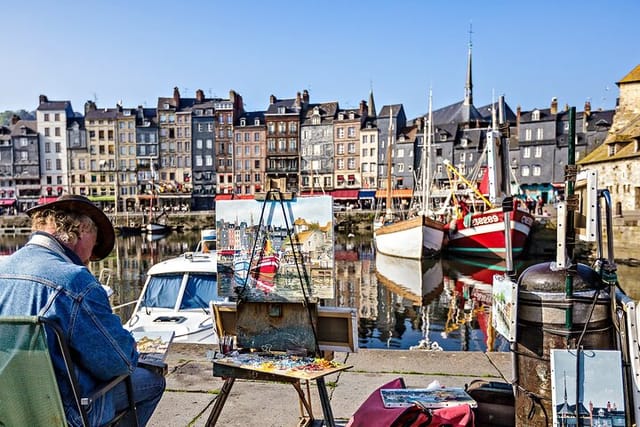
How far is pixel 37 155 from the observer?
234 ft

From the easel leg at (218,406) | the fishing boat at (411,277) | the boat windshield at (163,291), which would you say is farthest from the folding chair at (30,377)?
the fishing boat at (411,277)

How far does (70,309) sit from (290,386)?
3.12 m

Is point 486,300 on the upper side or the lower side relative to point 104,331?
lower

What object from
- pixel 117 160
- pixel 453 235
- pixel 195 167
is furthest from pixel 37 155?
pixel 453 235

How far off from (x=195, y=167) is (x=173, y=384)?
67.9m

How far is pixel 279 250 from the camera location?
12.7ft

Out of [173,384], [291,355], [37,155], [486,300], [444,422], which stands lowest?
[486,300]

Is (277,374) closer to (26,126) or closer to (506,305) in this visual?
(506,305)

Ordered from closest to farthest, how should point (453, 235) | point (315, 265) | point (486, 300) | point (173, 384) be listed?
point (315, 265) → point (173, 384) → point (486, 300) → point (453, 235)

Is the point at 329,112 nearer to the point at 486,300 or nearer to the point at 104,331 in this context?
the point at 486,300

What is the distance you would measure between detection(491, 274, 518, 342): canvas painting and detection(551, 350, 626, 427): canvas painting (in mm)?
296

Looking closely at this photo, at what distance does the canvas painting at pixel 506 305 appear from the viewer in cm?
314

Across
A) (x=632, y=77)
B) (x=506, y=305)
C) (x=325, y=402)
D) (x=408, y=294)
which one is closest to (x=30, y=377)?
(x=325, y=402)

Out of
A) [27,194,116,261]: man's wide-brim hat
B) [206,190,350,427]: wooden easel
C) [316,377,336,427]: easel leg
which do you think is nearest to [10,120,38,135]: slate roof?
[206,190,350,427]: wooden easel
